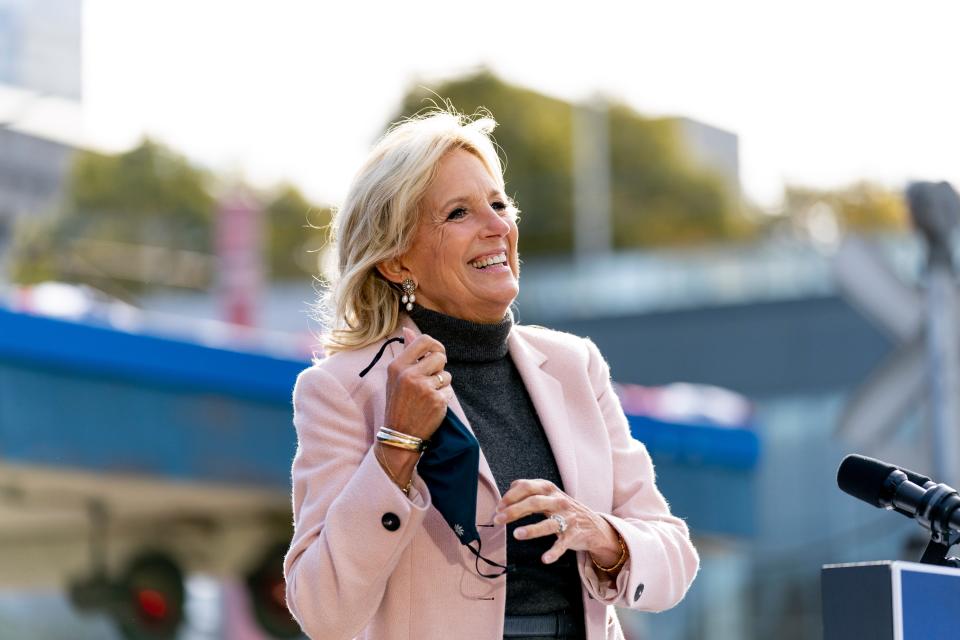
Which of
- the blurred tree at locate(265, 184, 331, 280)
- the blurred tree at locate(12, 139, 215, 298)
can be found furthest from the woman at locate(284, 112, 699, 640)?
the blurred tree at locate(265, 184, 331, 280)

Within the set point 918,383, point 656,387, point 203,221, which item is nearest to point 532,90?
point 203,221

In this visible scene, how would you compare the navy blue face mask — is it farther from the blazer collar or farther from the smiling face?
the smiling face

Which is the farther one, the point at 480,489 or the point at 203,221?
the point at 203,221

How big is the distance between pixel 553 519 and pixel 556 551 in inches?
2.3

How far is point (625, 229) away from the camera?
51.6m

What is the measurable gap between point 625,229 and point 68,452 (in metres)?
42.8

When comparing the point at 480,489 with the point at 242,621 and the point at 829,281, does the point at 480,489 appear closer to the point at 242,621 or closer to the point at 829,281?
the point at 242,621

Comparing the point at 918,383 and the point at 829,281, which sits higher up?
the point at 829,281

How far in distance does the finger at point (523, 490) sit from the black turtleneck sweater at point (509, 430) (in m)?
0.21

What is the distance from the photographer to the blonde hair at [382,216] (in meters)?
3.15

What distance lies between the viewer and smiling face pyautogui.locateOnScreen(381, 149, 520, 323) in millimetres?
3127

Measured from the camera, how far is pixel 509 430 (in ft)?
10.3

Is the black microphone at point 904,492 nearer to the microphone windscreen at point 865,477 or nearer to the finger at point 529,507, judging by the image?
the microphone windscreen at point 865,477

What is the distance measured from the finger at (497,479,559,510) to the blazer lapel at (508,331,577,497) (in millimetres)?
245
